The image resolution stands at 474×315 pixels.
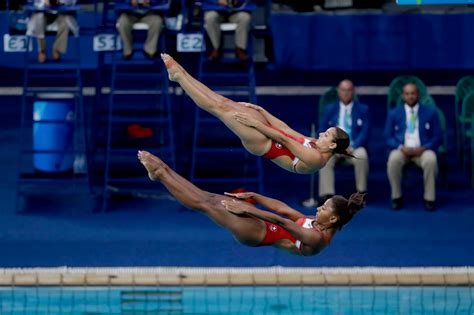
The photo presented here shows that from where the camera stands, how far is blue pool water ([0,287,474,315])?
1050 cm

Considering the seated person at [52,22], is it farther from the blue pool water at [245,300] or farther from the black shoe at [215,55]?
the blue pool water at [245,300]

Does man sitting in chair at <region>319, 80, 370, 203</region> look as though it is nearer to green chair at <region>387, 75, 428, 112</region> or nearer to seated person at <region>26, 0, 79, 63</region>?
green chair at <region>387, 75, 428, 112</region>

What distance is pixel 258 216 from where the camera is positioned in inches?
328

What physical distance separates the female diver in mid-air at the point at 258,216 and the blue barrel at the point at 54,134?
176 inches

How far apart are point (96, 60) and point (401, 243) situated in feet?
13.7

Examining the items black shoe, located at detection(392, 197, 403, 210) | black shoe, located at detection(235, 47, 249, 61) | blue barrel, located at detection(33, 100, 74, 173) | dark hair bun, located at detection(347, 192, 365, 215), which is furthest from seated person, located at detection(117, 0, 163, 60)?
dark hair bun, located at detection(347, 192, 365, 215)

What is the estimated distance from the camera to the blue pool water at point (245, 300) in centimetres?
1050

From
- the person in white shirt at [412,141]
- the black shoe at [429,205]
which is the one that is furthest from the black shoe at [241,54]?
the black shoe at [429,205]

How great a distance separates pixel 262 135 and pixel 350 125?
391cm

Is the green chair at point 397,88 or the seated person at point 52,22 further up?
the seated person at point 52,22

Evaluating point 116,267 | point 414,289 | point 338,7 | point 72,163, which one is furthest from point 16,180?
point 414,289

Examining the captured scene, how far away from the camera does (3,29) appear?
1362 cm

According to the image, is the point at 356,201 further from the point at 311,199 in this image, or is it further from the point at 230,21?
the point at 230,21

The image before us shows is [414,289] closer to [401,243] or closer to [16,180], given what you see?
[401,243]
